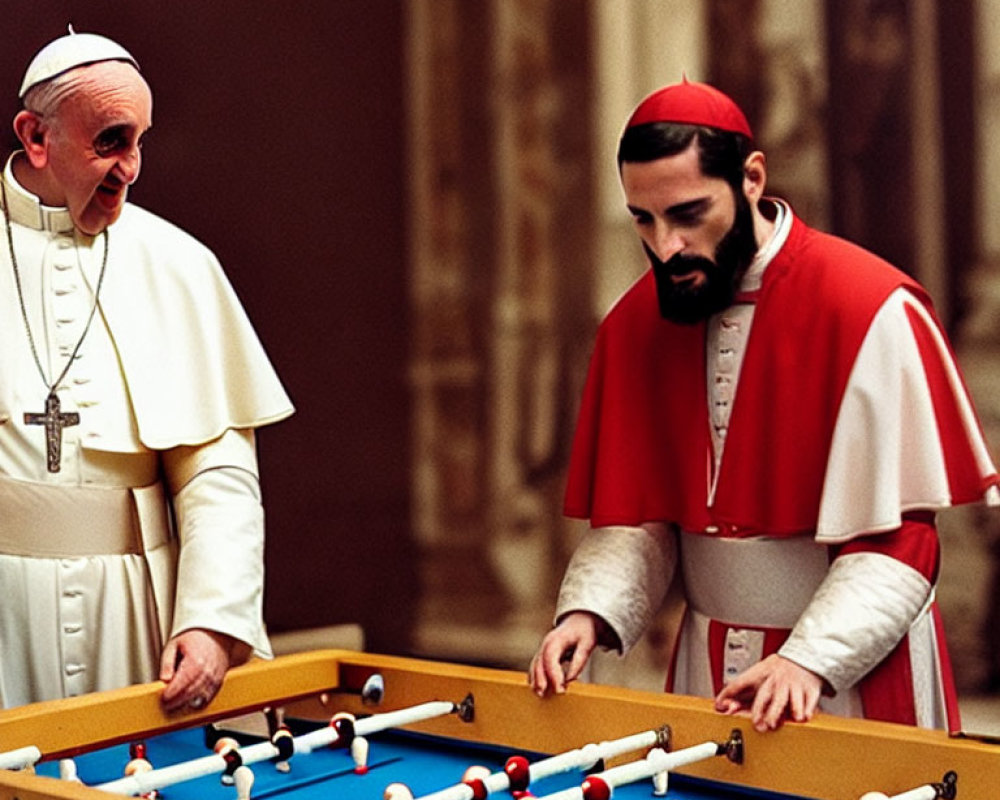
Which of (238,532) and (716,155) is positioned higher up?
(716,155)

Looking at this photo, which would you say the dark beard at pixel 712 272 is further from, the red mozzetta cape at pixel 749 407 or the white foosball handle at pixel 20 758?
the white foosball handle at pixel 20 758

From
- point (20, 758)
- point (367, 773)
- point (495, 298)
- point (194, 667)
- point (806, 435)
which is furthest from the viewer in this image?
point (495, 298)

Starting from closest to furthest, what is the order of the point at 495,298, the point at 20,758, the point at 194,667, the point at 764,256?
the point at 20,758
the point at 194,667
the point at 764,256
the point at 495,298

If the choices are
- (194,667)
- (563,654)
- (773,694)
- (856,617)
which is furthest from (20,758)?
(856,617)

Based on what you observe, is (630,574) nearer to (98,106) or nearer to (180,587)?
(180,587)

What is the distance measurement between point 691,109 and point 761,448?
2.07 ft

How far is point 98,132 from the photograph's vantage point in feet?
9.71

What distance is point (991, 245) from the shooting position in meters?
6.07

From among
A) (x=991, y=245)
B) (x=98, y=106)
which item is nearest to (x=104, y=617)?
(x=98, y=106)

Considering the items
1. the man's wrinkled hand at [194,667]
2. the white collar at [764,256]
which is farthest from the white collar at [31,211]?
the white collar at [764,256]

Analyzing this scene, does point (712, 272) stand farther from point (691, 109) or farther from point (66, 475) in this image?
point (66, 475)

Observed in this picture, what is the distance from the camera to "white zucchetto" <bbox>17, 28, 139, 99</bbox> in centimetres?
296

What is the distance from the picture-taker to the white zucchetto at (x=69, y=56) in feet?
9.72

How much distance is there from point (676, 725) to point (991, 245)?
4163 mm
